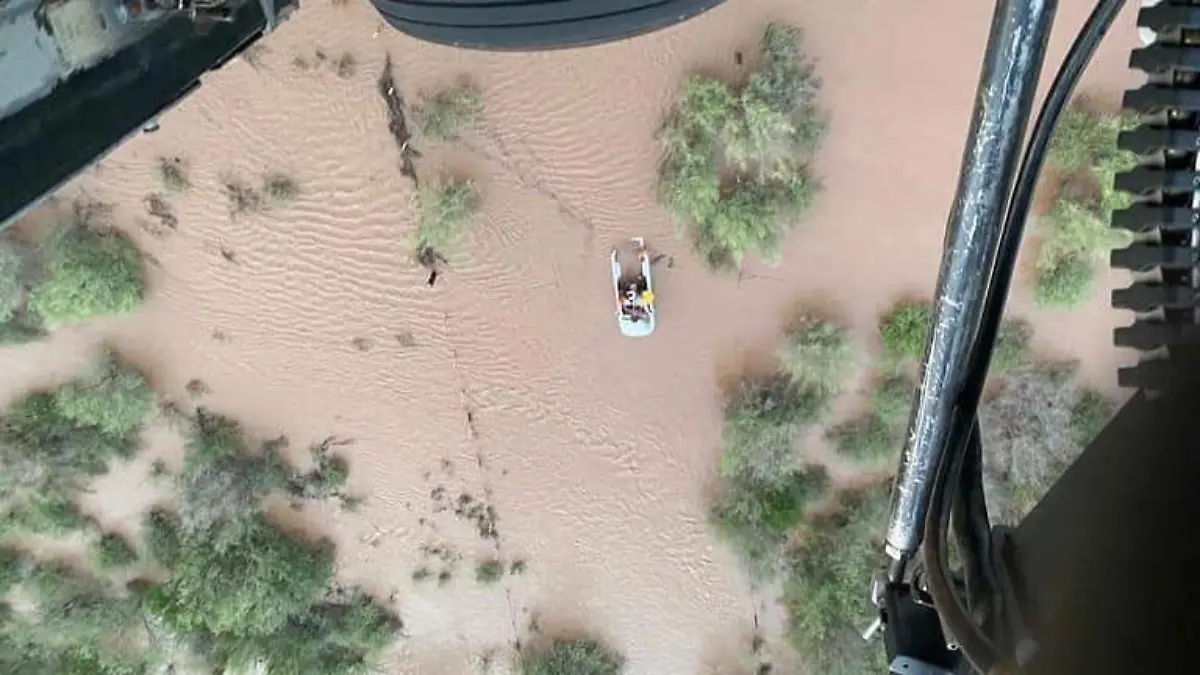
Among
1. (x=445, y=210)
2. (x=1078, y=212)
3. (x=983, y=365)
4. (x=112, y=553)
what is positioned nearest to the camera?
(x=983, y=365)

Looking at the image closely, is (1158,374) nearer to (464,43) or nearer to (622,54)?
(464,43)

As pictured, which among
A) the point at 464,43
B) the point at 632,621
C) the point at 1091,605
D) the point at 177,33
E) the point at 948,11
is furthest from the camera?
the point at 632,621

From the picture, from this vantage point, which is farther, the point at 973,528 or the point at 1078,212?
the point at 1078,212

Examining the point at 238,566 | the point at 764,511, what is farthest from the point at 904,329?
the point at 238,566

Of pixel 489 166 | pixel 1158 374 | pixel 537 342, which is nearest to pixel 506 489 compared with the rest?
pixel 537 342

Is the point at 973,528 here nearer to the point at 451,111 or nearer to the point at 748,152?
the point at 748,152

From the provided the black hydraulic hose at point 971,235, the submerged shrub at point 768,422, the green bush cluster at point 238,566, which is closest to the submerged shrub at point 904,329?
the submerged shrub at point 768,422

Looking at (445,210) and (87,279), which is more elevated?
(445,210)
